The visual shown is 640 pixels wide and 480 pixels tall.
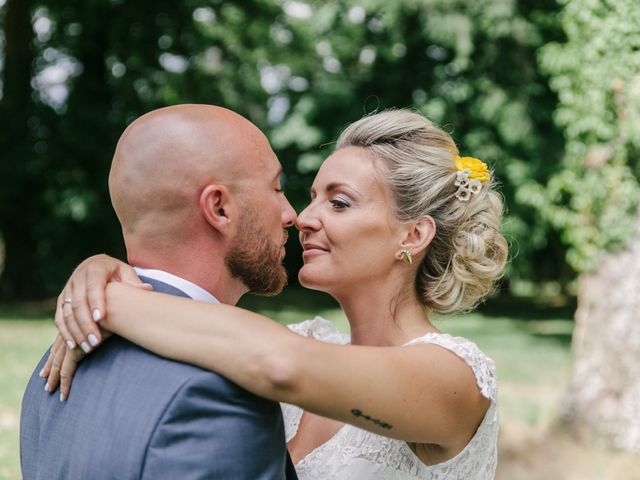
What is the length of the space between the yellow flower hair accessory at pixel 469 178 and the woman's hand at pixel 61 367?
169 cm

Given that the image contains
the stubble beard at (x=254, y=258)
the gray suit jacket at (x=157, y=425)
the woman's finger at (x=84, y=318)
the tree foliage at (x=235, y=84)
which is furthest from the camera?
the tree foliage at (x=235, y=84)

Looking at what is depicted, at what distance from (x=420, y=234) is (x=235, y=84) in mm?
17857

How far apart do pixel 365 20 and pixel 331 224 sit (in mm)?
18942

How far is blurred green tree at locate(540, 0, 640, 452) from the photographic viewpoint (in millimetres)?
8008

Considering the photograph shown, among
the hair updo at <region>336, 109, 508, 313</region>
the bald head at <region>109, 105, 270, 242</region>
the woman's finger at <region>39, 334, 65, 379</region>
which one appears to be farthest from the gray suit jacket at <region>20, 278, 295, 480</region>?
the hair updo at <region>336, 109, 508, 313</region>

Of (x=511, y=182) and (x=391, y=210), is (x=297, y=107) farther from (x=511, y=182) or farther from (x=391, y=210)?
(x=391, y=210)

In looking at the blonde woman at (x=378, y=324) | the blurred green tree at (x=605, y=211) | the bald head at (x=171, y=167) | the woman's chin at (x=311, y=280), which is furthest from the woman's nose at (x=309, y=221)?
the blurred green tree at (x=605, y=211)

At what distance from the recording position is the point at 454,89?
2022cm

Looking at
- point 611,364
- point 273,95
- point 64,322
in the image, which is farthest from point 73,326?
point 273,95

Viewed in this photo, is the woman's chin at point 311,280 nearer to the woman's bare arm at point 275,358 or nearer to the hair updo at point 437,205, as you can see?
the hair updo at point 437,205

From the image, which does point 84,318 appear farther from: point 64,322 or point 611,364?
point 611,364

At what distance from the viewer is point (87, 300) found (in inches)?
79.3

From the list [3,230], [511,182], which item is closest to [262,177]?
[511,182]

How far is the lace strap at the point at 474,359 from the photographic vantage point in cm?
250
